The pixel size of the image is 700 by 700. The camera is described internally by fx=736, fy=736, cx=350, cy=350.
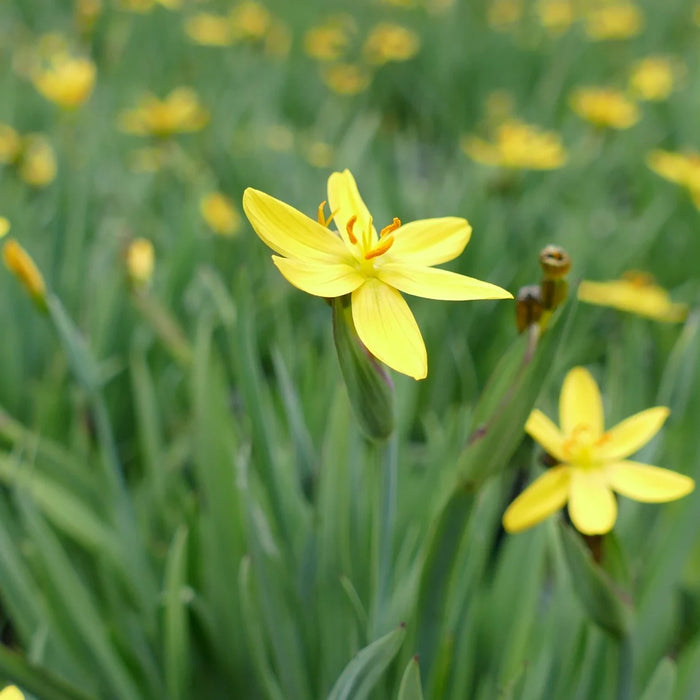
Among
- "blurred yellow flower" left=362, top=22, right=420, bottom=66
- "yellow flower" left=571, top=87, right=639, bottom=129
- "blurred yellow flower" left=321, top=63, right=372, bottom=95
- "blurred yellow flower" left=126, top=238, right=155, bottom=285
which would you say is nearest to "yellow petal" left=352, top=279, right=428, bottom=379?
"blurred yellow flower" left=126, top=238, right=155, bottom=285

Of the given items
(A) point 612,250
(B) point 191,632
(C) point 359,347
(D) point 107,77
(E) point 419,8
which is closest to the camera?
(C) point 359,347

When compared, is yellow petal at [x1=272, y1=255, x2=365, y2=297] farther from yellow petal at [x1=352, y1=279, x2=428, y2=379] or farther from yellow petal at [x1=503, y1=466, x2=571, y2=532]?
yellow petal at [x1=503, y1=466, x2=571, y2=532]

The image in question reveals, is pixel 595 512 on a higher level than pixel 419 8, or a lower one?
lower

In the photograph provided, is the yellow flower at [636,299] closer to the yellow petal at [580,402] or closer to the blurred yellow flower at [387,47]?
the yellow petal at [580,402]

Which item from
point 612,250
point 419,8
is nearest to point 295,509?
point 612,250

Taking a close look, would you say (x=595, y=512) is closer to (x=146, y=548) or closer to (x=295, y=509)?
(x=295, y=509)
